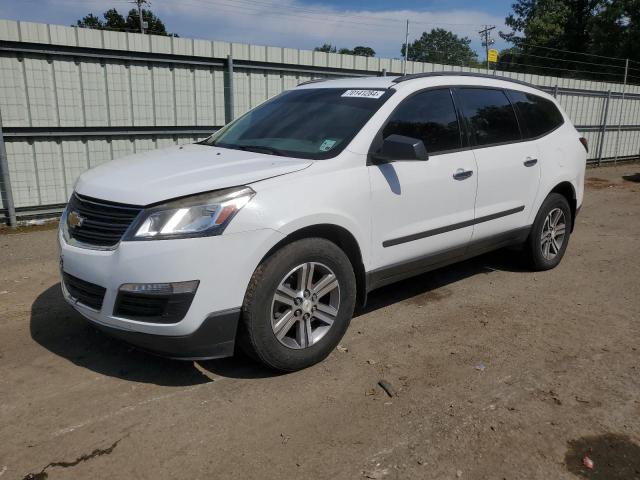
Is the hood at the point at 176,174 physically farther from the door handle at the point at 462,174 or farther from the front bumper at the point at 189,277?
the door handle at the point at 462,174

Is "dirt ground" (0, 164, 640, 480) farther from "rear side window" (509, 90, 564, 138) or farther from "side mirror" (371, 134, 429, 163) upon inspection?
"rear side window" (509, 90, 564, 138)

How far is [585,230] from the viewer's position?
7.68 meters

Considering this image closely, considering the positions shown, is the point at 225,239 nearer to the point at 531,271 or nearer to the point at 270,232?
the point at 270,232

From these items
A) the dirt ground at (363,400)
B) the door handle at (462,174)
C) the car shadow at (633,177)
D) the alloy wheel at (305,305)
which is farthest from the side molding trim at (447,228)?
the car shadow at (633,177)

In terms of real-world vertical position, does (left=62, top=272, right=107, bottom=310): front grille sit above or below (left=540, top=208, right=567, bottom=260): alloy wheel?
above

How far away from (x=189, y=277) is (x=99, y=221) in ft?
2.29

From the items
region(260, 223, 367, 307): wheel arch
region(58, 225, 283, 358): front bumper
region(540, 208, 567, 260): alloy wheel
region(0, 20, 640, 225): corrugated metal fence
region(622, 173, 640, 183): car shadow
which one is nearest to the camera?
region(58, 225, 283, 358): front bumper

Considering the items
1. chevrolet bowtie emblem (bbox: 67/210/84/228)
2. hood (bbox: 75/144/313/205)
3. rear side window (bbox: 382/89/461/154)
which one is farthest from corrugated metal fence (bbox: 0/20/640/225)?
rear side window (bbox: 382/89/461/154)

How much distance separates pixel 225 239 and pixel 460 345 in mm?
1944

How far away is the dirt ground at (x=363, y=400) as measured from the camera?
8.54ft

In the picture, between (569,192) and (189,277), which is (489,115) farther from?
(189,277)

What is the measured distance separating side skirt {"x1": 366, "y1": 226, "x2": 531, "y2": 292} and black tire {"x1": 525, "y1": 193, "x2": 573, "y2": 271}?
116 millimetres

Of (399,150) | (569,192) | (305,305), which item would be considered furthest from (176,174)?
(569,192)

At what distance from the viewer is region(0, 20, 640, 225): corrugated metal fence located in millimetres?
6953
